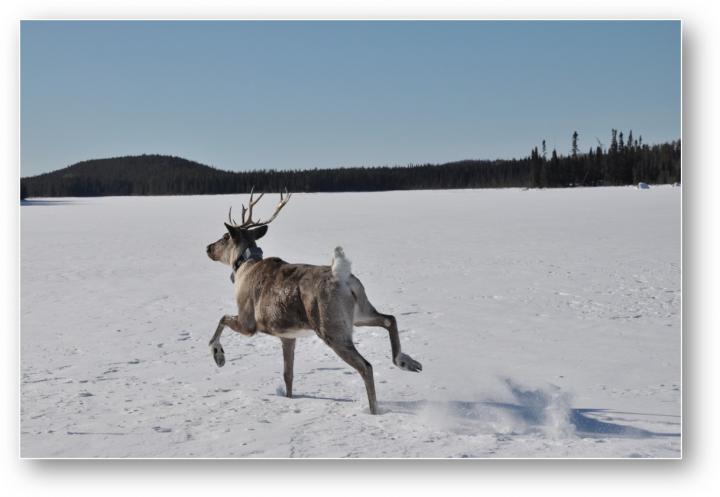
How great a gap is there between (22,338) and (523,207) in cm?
2043

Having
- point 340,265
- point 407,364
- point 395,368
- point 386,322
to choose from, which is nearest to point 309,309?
point 340,265

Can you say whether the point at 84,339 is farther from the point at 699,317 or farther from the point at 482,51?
the point at 699,317

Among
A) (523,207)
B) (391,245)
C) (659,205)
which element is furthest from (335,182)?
(659,205)

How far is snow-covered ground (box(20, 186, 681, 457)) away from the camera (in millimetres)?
4852

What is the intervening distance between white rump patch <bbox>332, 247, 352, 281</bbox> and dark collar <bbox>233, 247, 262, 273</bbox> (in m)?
1.29

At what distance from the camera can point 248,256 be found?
6.18 meters

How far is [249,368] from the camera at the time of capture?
6.72 meters

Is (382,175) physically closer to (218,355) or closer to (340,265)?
(218,355)

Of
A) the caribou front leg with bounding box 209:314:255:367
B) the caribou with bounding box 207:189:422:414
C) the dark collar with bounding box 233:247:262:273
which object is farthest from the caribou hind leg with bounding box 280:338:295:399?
the dark collar with bounding box 233:247:262:273

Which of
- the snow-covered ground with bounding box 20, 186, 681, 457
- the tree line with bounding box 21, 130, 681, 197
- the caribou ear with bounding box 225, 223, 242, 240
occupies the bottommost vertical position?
the snow-covered ground with bounding box 20, 186, 681, 457

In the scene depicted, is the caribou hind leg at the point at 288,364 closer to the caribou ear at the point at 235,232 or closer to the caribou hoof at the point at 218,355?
the caribou hoof at the point at 218,355

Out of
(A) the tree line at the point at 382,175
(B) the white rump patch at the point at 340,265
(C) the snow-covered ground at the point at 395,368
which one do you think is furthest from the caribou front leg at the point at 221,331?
(A) the tree line at the point at 382,175

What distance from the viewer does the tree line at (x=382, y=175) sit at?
31.8ft

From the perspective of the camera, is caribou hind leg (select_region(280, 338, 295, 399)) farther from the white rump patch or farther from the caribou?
the white rump patch
